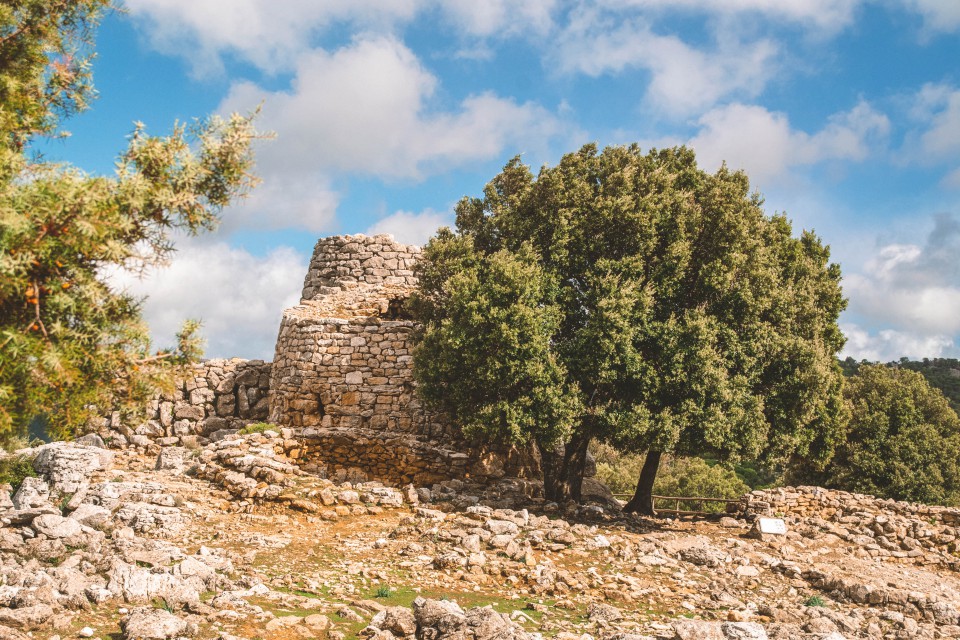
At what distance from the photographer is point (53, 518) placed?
441 inches

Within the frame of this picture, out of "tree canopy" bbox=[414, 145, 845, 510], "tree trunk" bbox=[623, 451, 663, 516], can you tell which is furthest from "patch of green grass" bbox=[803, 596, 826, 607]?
"tree trunk" bbox=[623, 451, 663, 516]

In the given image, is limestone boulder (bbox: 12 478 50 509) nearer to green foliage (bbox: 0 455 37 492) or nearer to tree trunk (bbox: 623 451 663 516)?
green foliage (bbox: 0 455 37 492)

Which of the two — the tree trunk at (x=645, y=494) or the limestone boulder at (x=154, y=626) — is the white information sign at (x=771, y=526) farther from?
the limestone boulder at (x=154, y=626)

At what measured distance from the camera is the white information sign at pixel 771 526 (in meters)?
18.2

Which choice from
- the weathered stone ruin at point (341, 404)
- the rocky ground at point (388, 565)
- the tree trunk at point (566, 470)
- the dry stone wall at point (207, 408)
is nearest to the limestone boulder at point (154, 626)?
the rocky ground at point (388, 565)

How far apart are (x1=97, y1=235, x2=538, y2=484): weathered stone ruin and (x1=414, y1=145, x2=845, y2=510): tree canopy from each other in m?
1.74

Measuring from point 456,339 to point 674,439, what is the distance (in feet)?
18.8

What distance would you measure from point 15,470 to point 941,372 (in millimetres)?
71791

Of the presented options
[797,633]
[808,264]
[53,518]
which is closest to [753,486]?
[808,264]

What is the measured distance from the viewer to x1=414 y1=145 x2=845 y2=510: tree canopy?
16766 mm

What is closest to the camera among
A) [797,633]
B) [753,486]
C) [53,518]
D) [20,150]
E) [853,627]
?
[20,150]

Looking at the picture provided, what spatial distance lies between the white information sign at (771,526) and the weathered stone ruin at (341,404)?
6330mm

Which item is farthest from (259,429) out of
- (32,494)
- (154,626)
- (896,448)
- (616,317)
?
(896,448)

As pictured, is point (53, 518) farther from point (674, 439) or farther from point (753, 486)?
point (753, 486)
